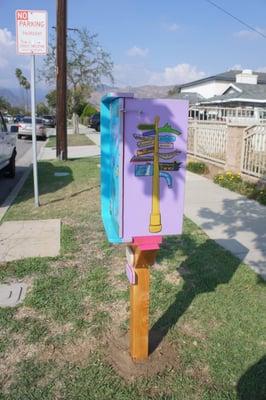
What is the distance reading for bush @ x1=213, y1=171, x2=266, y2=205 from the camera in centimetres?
777

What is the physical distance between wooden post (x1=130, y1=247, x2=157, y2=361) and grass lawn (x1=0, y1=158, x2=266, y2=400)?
0.12 meters

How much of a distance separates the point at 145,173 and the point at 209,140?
9698 mm

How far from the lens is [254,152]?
8859 mm

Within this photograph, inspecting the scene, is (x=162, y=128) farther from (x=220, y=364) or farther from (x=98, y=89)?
(x=98, y=89)

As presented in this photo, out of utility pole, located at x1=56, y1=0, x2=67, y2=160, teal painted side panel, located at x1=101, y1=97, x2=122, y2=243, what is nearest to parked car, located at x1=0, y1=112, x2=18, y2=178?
utility pole, located at x1=56, y1=0, x2=67, y2=160

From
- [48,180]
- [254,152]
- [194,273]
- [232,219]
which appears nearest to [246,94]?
[254,152]

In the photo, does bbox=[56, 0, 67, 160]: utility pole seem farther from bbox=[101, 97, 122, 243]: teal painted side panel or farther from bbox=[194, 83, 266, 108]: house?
bbox=[194, 83, 266, 108]: house

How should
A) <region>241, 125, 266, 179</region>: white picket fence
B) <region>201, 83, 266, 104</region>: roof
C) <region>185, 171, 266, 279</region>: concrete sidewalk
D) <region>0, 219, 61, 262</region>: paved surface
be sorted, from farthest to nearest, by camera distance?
<region>201, 83, 266, 104</region>: roof
<region>241, 125, 266, 179</region>: white picket fence
<region>185, 171, 266, 279</region>: concrete sidewalk
<region>0, 219, 61, 262</region>: paved surface

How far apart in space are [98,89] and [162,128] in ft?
118

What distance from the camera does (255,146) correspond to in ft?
29.0

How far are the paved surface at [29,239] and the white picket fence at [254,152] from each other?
183 inches

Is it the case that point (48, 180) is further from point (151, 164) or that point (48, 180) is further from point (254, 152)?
point (151, 164)

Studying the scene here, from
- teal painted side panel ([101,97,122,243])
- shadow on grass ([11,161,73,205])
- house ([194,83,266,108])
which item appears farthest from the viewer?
house ([194,83,266,108])

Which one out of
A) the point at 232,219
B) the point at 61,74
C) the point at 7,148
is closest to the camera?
the point at 232,219
